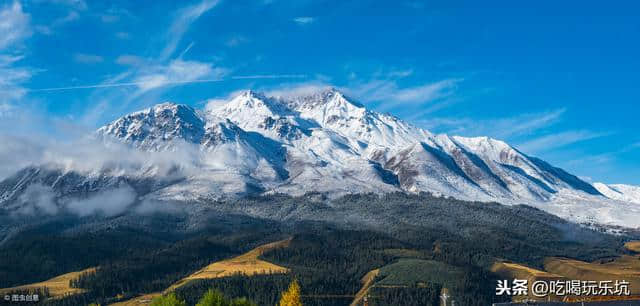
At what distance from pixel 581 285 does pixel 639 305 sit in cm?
1523

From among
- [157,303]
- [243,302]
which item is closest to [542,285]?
[243,302]

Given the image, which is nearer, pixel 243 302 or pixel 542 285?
pixel 542 285

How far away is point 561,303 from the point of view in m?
114

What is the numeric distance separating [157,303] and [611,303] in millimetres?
83232

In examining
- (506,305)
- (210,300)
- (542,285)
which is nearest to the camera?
(506,305)

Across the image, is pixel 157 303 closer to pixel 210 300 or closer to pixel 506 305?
pixel 210 300

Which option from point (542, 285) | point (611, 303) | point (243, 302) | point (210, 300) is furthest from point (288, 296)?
point (611, 303)

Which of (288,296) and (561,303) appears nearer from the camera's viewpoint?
(561,303)

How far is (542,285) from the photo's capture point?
122562mm

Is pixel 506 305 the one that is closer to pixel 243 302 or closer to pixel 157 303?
pixel 243 302

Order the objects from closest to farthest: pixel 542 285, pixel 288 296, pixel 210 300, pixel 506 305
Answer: pixel 506 305, pixel 542 285, pixel 210 300, pixel 288 296

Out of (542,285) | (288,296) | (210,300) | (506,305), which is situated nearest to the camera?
(506,305)

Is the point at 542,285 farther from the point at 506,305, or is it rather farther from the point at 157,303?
the point at 157,303

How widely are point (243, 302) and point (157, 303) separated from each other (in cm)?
1689
